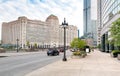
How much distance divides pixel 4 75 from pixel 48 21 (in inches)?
7265

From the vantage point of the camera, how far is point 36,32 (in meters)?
185

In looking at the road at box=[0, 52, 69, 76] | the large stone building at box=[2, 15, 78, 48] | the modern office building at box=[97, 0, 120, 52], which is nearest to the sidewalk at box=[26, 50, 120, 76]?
the road at box=[0, 52, 69, 76]

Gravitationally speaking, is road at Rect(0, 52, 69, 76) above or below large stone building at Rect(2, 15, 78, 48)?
below

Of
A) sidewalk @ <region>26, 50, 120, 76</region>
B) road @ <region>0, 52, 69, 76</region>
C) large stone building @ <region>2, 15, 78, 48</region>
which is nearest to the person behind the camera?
sidewalk @ <region>26, 50, 120, 76</region>

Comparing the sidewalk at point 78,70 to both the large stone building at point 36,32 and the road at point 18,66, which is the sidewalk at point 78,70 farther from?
the large stone building at point 36,32

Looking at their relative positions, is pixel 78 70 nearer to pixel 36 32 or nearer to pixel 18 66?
pixel 18 66

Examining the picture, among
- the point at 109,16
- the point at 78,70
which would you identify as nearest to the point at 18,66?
the point at 78,70

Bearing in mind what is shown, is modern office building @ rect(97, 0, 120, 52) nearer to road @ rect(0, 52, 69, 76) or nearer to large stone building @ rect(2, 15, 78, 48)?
road @ rect(0, 52, 69, 76)

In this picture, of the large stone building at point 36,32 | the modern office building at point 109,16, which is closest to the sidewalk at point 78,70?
the modern office building at point 109,16

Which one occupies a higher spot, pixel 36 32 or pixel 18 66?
pixel 36 32

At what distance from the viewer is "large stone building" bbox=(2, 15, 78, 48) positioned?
576 ft

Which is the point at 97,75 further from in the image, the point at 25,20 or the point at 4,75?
the point at 25,20

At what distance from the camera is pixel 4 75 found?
14.6 metres

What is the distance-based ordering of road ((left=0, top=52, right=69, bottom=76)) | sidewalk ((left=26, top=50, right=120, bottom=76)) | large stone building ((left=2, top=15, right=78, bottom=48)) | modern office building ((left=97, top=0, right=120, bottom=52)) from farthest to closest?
1. large stone building ((left=2, top=15, right=78, bottom=48))
2. modern office building ((left=97, top=0, right=120, bottom=52))
3. road ((left=0, top=52, right=69, bottom=76))
4. sidewalk ((left=26, top=50, right=120, bottom=76))
